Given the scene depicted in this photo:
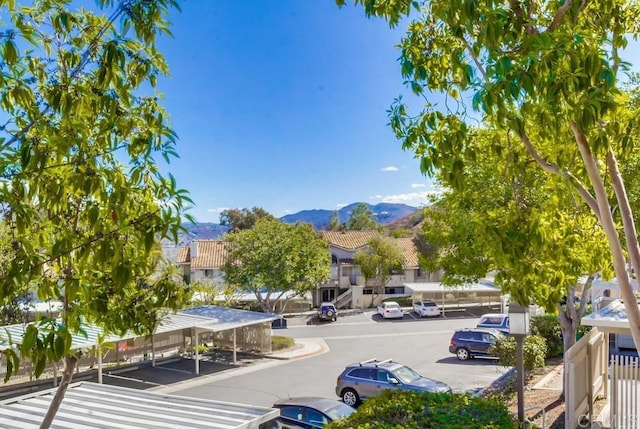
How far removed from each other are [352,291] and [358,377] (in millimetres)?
28428

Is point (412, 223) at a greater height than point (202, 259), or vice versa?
point (412, 223)

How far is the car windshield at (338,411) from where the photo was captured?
468 inches

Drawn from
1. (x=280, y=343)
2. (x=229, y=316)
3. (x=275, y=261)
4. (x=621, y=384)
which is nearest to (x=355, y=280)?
(x=275, y=261)

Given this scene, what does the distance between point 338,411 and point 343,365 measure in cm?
1102

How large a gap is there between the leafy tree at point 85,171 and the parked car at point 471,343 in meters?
19.7

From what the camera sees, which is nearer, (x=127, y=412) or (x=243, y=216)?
(x=127, y=412)

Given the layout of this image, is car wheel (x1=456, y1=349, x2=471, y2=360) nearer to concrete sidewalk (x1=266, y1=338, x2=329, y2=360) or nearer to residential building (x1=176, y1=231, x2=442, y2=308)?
concrete sidewalk (x1=266, y1=338, x2=329, y2=360)

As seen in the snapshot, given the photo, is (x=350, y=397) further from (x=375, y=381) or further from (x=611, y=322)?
(x=611, y=322)

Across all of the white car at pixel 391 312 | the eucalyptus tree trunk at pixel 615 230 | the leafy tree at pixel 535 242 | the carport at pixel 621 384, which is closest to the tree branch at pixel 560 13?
the eucalyptus tree trunk at pixel 615 230

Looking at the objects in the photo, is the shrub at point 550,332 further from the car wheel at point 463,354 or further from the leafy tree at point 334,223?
the leafy tree at point 334,223

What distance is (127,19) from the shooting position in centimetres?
420

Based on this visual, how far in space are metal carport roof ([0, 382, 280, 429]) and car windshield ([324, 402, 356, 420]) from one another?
9.31 feet

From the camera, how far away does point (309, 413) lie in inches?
475

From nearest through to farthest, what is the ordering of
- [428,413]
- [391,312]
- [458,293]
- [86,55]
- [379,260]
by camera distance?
[86,55], [428,413], [391,312], [458,293], [379,260]
